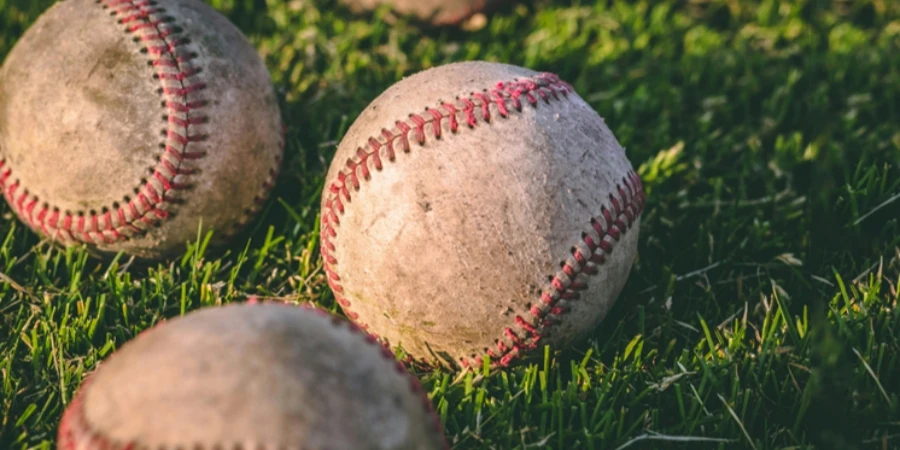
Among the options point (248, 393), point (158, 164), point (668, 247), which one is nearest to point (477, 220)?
point (248, 393)

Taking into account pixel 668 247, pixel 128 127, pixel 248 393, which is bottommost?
pixel 668 247

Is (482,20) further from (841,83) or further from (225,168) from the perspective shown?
(225,168)

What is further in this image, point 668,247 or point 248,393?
point 668,247

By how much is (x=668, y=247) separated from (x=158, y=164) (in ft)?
7.13

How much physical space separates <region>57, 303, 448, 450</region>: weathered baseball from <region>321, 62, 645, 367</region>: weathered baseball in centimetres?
60

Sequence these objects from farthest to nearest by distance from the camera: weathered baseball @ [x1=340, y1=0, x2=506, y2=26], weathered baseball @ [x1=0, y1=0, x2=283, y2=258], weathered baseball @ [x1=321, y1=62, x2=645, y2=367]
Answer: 1. weathered baseball @ [x1=340, y1=0, x2=506, y2=26]
2. weathered baseball @ [x1=0, y1=0, x2=283, y2=258]
3. weathered baseball @ [x1=321, y1=62, x2=645, y2=367]

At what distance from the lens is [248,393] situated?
2078 mm

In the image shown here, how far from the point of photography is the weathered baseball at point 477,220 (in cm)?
286

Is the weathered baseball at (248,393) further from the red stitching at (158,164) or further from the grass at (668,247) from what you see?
the red stitching at (158,164)

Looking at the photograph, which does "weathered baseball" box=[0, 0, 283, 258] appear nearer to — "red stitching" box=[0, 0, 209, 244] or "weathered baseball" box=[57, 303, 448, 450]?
"red stitching" box=[0, 0, 209, 244]

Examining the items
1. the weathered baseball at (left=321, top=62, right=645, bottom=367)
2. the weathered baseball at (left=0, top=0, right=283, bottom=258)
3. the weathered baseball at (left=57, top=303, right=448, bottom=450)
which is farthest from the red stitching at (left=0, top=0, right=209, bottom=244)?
the weathered baseball at (left=57, top=303, right=448, bottom=450)

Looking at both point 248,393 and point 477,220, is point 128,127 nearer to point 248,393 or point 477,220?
point 477,220

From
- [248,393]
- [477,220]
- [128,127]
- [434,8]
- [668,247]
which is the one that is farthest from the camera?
[434,8]

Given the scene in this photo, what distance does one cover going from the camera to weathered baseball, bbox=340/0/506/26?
518cm
